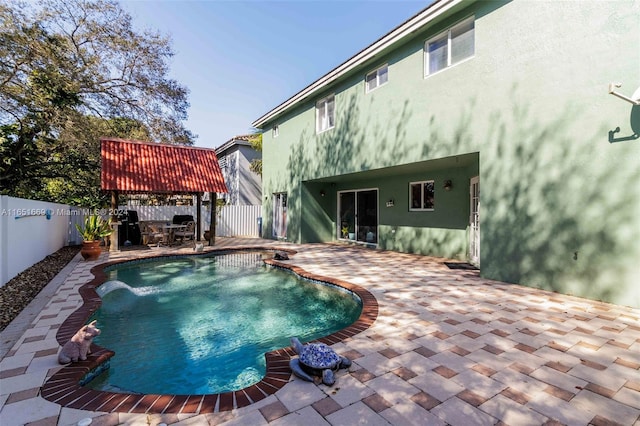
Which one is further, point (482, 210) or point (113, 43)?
point (113, 43)

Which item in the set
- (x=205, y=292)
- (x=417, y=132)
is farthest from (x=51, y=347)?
(x=417, y=132)

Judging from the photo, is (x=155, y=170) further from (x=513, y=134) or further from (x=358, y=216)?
(x=513, y=134)

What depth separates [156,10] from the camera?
34.9 feet


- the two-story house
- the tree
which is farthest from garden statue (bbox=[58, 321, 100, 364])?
the two-story house

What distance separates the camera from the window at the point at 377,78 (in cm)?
921

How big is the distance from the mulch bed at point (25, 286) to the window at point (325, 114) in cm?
944

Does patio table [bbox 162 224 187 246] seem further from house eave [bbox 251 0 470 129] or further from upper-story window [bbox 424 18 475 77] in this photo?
upper-story window [bbox 424 18 475 77]

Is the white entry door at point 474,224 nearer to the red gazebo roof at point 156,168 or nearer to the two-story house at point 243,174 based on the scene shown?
the red gazebo roof at point 156,168

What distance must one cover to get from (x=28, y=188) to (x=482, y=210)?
16543mm

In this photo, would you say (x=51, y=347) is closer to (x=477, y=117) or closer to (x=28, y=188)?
(x=477, y=117)

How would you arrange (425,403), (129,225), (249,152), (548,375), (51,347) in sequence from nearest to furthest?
1. (425,403)
2. (548,375)
3. (51,347)
4. (129,225)
5. (249,152)

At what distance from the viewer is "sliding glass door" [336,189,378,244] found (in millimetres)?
12211

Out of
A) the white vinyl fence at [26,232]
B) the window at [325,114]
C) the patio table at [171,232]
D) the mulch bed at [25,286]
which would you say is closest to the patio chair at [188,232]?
the patio table at [171,232]

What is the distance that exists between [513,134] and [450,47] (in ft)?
9.27
